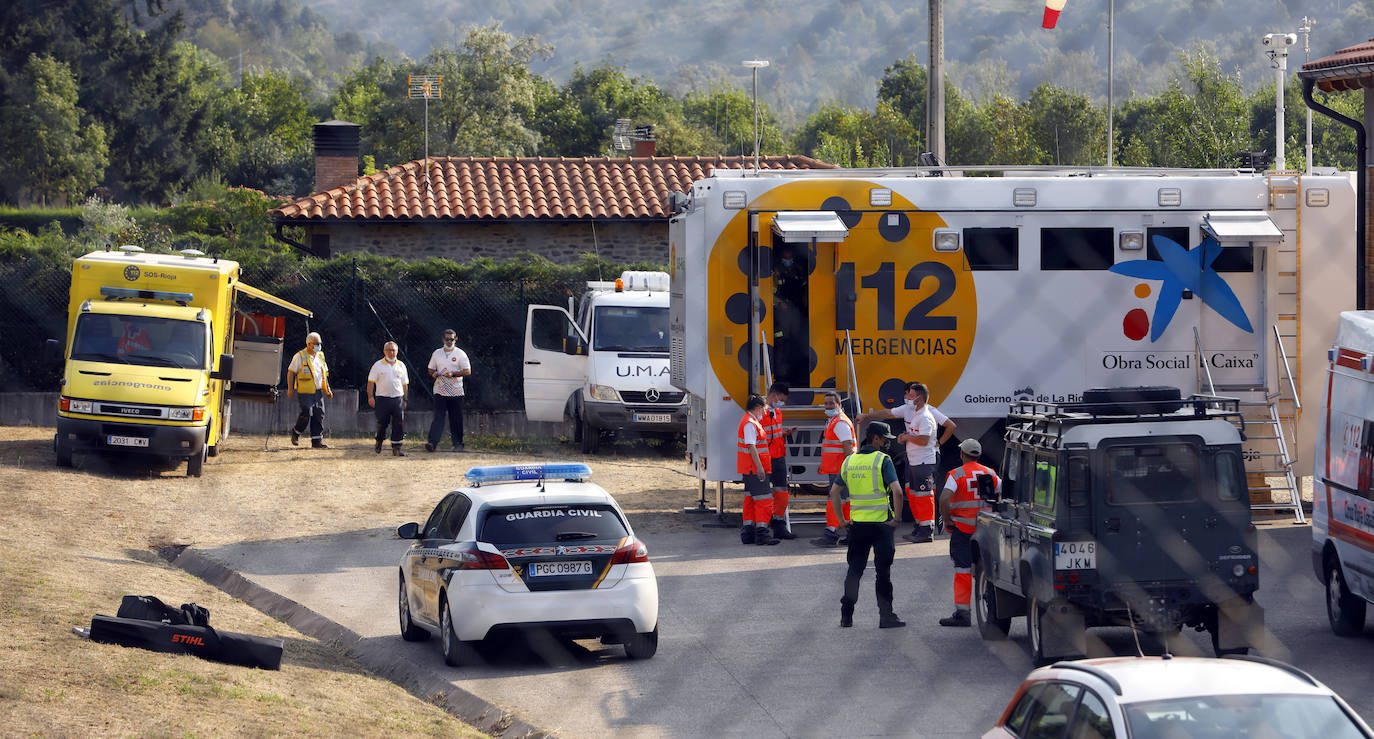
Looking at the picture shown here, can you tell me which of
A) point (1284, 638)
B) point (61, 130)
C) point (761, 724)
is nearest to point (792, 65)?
point (761, 724)

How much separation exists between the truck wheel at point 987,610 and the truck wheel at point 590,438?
8.77 metres

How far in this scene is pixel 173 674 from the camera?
6484mm

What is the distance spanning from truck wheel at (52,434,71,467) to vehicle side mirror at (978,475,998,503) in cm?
926

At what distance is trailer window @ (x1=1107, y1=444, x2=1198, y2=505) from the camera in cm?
699

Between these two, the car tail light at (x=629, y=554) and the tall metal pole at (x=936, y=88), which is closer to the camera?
the car tail light at (x=629, y=554)

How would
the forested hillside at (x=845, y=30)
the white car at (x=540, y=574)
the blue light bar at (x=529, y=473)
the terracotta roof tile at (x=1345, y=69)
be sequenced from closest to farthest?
1. the forested hillside at (x=845, y=30)
2. the white car at (x=540, y=574)
3. the blue light bar at (x=529, y=473)
4. the terracotta roof tile at (x=1345, y=69)

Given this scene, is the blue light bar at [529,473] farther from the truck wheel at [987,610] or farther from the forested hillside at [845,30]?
the forested hillside at [845,30]

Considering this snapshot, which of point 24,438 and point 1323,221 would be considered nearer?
point 1323,221

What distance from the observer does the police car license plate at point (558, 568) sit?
24.8 feet

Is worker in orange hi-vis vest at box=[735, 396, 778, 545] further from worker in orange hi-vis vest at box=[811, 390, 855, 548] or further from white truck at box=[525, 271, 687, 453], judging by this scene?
white truck at box=[525, 271, 687, 453]

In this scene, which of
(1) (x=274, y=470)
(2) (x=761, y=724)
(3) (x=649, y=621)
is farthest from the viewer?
(1) (x=274, y=470)

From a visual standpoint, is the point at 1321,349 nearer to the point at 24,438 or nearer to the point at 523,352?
the point at 523,352

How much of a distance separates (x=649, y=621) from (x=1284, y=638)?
10.6 ft

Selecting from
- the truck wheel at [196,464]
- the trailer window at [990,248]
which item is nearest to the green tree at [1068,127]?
the trailer window at [990,248]
